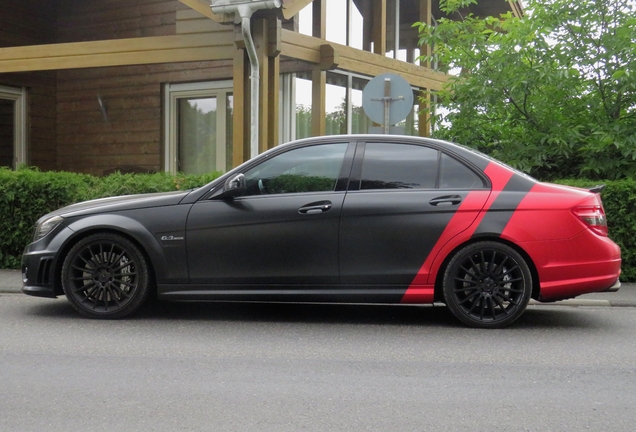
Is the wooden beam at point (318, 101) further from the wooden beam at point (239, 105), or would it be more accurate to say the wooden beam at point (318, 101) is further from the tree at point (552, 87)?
the tree at point (552, 87)

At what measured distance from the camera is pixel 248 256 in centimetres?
673

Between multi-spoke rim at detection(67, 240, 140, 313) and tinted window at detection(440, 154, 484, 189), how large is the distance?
8.75 feet

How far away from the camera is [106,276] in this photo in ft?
22.7

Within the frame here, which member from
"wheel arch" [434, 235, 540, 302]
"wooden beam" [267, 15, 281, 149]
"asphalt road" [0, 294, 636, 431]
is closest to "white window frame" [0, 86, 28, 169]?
"wooden beam" [267, 15, 281, 149]

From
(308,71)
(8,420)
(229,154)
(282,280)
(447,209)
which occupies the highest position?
(308,71)

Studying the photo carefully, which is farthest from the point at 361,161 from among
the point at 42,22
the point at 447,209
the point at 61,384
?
the point at 42,22

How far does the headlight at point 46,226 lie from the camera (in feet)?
23.0

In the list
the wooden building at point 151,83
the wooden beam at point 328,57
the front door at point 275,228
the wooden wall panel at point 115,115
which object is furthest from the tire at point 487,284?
the wooden wall panel at point 115,115

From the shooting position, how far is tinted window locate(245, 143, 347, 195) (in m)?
6.84

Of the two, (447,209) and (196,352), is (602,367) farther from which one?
(196,352)

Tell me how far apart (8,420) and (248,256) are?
2828mm

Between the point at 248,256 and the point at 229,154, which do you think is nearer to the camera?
the point at 248,256

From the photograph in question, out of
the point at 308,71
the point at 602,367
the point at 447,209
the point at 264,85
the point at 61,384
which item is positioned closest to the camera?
the point at 61,384

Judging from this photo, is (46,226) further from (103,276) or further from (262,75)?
(262,75)
